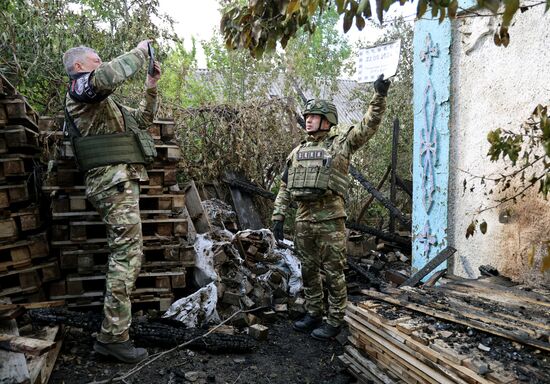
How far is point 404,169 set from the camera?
8945mm

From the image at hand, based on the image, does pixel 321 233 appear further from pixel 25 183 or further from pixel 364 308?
pixel 25 183

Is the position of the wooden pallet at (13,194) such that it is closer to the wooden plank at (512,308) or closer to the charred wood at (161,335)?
the charred wood at (161,335)

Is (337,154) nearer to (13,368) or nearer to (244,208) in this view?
(244,208)

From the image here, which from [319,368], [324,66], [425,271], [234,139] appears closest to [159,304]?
[319,368]

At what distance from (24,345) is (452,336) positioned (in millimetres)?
2380

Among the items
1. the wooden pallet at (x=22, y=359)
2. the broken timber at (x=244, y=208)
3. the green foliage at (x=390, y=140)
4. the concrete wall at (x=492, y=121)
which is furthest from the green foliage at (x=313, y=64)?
the wooden pallet at (x=22, y=359)

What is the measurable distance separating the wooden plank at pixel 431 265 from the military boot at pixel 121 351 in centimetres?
240

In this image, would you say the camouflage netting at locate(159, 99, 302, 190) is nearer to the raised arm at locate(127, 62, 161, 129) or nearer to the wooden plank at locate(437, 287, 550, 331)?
the raised arm at locate(127, 62, 161, 129)

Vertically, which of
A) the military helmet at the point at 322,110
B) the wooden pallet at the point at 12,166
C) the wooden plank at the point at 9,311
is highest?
the military helmet at the point at 322,110

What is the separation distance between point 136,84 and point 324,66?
7320 millimetres

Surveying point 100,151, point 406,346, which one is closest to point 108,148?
point 100,151

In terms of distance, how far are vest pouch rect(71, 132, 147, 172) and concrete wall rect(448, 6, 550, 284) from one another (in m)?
2.75

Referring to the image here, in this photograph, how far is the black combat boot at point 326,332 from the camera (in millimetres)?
4102

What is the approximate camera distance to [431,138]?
477 centimetres
